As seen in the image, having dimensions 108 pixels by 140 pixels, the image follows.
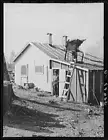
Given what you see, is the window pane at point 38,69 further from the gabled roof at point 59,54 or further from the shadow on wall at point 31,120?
the shadow on wall at point 31,120

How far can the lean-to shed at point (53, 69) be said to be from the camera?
2.87 m

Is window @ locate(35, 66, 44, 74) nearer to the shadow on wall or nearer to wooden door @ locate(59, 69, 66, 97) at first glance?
wooden door @ locate(59, 69, 66, 97)

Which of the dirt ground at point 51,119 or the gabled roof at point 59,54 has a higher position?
the gabled roof at point 59,54

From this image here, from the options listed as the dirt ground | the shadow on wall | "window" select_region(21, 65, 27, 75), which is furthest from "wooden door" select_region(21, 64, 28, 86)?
the shadow on wall

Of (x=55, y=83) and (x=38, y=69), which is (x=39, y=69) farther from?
(x=55, y=83)

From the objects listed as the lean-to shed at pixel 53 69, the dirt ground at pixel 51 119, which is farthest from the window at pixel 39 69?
the dirt ground at pixel 51 119

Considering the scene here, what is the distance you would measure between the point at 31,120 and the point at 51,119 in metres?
0.23

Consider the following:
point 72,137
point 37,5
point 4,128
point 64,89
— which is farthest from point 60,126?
point 37,5

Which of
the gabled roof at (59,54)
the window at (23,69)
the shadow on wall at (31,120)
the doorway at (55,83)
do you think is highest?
the gabled roof at (59,54)

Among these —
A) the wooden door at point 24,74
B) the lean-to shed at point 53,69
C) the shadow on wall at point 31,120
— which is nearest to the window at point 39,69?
the lean-to shed at point 53,69

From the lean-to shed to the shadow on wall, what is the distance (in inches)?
11.7

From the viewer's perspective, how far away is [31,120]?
289 centimetres

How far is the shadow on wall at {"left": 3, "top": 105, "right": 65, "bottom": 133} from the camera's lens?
2873mm

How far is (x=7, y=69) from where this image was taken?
114 inches
